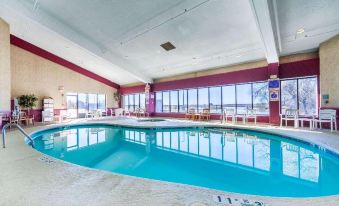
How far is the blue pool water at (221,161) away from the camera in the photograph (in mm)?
2953

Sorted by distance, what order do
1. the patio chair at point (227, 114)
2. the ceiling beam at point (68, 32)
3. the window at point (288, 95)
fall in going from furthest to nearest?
the patio chair at point (227, 114) < the window at point (288, 95) < the ceiling beam at point (68, 32)

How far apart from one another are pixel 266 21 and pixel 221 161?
430cm

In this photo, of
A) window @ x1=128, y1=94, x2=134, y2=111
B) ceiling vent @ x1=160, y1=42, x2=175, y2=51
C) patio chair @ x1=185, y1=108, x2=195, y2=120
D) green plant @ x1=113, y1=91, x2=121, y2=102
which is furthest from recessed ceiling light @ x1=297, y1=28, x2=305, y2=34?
green plant @ x1=113, y1=91, x2=121, y2=102

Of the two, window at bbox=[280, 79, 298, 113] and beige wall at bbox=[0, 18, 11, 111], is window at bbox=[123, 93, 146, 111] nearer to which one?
beige wall at bbox=[0, 18, 11, 111]

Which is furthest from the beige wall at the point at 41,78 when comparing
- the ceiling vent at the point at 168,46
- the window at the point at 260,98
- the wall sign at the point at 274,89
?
the wall sign at the point at 274,89

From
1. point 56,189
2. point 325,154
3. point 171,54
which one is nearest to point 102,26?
point 171,54

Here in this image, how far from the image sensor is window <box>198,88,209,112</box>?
11.7m

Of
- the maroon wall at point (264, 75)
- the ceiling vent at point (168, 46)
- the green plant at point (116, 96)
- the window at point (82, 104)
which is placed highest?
the ceiling vent at point (168, 46)

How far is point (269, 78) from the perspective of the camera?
8.44m

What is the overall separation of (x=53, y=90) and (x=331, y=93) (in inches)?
579

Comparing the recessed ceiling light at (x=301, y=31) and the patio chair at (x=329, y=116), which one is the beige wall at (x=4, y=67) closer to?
the recessed ceiling light at (x=301, y=31)

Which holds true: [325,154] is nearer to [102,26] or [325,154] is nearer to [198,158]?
[198,158]

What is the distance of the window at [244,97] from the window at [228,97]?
1.05 ft

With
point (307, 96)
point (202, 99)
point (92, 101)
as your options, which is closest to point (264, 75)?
point (307, 96)
